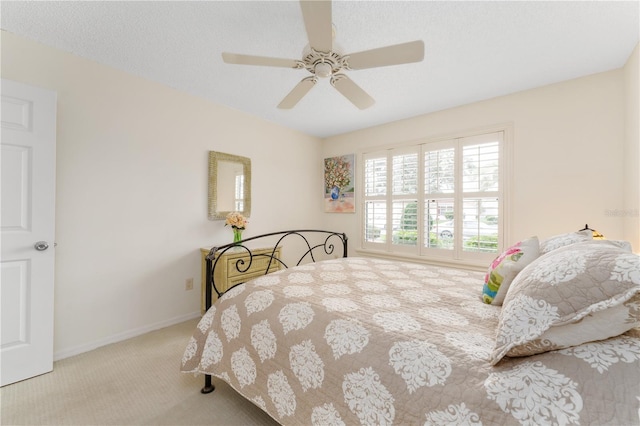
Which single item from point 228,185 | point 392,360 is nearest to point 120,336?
point 228,185

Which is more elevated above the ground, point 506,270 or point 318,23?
point 318,23

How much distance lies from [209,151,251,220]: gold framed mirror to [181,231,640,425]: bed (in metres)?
1.78

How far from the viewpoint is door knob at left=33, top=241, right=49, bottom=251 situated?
193 cm

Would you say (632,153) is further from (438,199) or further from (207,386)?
(207,386)

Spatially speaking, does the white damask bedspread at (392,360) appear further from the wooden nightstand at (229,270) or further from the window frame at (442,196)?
the window frame at (442,196)

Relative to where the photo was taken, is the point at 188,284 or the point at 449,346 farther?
the point at 188,284

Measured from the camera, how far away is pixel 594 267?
85cm

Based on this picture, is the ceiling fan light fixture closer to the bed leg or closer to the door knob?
the bed leg

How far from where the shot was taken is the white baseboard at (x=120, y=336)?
2.17 m

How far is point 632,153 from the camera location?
2.18 meters

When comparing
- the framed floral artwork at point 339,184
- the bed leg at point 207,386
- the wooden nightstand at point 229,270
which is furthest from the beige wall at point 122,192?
the framed floral artwork at point 339,184

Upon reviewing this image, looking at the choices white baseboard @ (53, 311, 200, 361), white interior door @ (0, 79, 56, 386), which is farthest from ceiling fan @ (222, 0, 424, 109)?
white baseboard @ (53, 311, 200, 361)

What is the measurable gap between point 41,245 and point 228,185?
175 cm

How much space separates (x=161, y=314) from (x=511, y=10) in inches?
153
